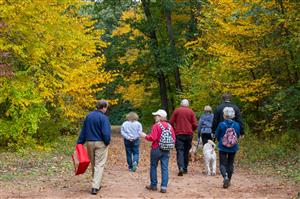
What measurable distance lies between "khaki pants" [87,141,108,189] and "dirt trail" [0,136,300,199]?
34cm

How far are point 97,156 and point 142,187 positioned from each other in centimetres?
145

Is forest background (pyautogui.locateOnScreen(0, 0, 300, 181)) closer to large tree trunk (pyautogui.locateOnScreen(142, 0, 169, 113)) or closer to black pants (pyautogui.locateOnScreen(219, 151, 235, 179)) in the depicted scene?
black pants (pyautogui.locateOnScreen(219, 151, 235, 179))

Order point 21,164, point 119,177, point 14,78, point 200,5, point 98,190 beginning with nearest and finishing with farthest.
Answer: point 98,190 → point 119,177 → point 21,164 → point 14,78 → point 200,5

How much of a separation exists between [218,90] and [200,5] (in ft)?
30.9

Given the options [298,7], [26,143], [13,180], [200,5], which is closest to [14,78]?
[26,143]

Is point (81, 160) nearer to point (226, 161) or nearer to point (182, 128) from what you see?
point (226, 161)

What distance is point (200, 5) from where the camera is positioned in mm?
28875

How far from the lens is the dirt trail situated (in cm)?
974

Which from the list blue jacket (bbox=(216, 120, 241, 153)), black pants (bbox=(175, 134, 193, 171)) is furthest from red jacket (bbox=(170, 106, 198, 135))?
blue jacket (bbox=(216, 120, 241, 153))

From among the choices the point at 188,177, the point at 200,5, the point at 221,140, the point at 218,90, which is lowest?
the point at 188,177

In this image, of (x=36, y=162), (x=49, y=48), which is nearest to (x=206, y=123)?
(x=36, y=162)

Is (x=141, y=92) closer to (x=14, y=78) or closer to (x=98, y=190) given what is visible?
(x=14, y=78)

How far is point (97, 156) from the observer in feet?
32.3

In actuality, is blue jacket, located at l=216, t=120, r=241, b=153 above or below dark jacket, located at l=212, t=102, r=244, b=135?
below
